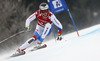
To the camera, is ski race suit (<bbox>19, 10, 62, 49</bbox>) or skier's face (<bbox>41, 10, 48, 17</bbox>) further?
ski race suit (<bbox>19, 10, 62, 49</bbox>)

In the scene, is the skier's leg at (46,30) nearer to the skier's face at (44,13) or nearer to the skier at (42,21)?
the skier at (42,21)

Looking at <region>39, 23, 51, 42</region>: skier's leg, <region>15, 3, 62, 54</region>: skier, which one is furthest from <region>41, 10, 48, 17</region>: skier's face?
<region>39, 23, 51, 42</region>: skier's leg

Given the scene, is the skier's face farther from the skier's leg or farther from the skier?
the skier's leg

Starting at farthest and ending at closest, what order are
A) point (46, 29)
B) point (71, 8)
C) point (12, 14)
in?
1. point (71, 8)
2. point (12, 14)
3. point (46, 29)

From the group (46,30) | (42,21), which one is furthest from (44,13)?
(46,30)

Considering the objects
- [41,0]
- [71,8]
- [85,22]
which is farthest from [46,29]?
[85,22]

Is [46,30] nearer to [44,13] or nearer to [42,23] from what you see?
[42,23]

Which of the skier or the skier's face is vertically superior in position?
the skier's face

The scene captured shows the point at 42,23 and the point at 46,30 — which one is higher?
the point at 42,23

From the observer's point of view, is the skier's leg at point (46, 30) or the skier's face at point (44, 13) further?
the skier's leg at point (46, 30)

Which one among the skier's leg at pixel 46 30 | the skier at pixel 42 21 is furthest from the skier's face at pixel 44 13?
the skier's leg at pixel 46 30

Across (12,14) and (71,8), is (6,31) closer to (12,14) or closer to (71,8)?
(12,14)

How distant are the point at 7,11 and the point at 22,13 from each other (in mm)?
729

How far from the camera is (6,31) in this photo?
8.55 m
